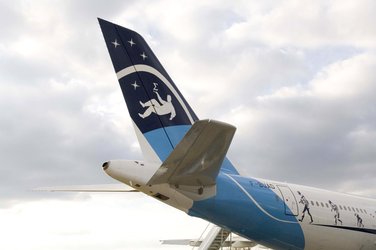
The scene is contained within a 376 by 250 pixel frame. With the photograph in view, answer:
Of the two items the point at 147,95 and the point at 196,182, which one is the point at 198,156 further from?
the point at 147,95

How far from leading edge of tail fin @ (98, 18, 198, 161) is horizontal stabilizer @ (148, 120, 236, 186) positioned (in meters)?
1.63

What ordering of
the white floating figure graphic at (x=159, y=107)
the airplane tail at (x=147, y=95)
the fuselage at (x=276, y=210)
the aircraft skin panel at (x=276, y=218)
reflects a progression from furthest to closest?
the white floating figure graphic at (x=159, y=107) < the airplane tail at (x=147, y=95) < the aircraft skin panel at (x=276, y=218) < the fuselage at (x=276, y=210)

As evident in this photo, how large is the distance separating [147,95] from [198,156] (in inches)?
131

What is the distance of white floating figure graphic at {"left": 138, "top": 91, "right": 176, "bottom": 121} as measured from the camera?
41.7 ft

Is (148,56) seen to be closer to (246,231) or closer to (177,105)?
(177,105)

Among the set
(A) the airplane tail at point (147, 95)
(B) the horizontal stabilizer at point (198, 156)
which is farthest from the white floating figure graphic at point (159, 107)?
(B) the horizontal stabilizer at point (198, 156)

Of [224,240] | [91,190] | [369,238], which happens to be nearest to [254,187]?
[91,190]

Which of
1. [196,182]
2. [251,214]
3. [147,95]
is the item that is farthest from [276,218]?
[147,95]

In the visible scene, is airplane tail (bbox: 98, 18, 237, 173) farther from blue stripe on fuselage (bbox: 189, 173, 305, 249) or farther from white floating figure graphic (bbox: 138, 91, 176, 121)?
blue stripe on fuselage (bbox: 189, 173, 305, 249)

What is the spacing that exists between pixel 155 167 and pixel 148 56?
3431 mm

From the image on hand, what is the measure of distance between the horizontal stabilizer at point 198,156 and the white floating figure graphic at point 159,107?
7.47ft

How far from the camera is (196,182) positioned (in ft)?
36.8

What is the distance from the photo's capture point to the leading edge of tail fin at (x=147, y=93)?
12570mm

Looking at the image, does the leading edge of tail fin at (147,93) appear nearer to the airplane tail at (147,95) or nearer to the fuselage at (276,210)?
the airplane tail at (147,95)
